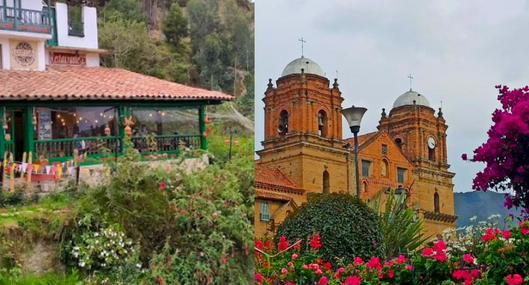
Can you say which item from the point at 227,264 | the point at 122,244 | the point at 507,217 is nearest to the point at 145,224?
the point at 122,244

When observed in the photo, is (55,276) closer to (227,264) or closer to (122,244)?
(122,244)

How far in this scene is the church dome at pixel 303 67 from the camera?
5.27 m

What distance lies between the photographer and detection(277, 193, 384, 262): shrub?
5328 mm

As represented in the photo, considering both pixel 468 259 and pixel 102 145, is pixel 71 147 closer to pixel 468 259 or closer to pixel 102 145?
pixel 102 145

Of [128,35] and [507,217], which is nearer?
[128,35]

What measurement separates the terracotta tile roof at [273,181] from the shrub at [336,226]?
0.38 ft

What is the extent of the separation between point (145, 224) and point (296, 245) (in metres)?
1.14

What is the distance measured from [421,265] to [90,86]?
177 centimetres

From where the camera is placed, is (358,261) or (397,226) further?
(397,226)

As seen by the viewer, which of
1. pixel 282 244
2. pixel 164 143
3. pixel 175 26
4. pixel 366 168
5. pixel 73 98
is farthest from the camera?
pixel 366 168

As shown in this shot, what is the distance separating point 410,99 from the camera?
18.8 ft

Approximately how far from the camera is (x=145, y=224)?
4414 mm

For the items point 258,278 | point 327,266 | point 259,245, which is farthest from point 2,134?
point 327,266

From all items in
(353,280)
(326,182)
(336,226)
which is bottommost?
(353,280)
